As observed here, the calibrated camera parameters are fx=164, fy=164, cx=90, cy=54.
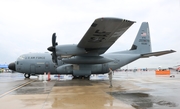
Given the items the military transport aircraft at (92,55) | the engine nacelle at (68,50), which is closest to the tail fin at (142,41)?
the military transport aircraft at (92,55)

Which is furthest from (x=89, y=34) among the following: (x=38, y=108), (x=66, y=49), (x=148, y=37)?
(x=148, y=37)

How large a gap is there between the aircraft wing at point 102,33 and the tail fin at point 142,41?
718 cm

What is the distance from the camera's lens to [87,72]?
19.0m

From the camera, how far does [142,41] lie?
71.7 ft

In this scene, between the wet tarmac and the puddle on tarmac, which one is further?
the wet tarmac

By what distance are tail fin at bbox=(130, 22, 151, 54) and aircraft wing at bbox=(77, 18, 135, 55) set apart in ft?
23.6

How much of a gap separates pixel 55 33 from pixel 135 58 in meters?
10.9

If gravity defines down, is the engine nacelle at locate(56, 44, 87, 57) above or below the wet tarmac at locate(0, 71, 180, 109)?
above

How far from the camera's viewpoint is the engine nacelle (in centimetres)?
1472

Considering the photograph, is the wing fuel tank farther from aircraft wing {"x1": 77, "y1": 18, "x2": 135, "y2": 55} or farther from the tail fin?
the tail fin

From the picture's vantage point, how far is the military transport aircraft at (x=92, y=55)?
455 inches

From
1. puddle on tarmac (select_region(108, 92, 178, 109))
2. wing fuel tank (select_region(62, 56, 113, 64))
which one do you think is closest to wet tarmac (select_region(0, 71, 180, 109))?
puddle on tarmac (select_region(108, 92, 178, 109))

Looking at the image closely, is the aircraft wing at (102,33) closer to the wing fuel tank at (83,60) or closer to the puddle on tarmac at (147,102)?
the wing fuel tank at (83,60)

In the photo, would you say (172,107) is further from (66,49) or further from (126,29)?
(66,49)
